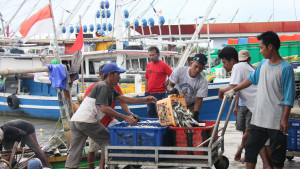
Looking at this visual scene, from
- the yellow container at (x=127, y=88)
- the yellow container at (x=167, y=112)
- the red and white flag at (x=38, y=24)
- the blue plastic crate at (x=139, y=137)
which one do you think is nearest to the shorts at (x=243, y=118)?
the yellow container at (x=167, y=112)

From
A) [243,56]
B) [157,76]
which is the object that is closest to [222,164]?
[243,56]

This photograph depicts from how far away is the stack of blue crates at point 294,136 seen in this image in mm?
5262

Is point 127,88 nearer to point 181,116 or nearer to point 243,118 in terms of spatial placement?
point 243,118

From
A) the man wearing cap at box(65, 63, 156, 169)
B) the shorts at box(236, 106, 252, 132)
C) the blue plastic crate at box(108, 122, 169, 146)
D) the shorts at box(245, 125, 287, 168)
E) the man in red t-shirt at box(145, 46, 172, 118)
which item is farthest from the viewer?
the man in red t-shirt at box(145, 46, 172, 118)

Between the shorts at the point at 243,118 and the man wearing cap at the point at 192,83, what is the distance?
1.89ft

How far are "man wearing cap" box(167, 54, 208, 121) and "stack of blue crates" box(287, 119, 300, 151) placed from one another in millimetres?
1295

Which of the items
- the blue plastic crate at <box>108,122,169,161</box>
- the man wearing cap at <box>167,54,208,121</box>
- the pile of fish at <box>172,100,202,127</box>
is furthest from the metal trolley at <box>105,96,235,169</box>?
the man wearing cap at <box>167,54,208,121</box>

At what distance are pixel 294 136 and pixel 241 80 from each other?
122 cm

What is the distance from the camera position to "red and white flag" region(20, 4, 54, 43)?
25.0 ft

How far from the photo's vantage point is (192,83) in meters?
5.70

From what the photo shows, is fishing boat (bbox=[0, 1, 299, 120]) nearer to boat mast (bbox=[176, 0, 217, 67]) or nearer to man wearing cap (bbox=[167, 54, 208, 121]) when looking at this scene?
boat mast (bbox=[176, 0, 217, 67])

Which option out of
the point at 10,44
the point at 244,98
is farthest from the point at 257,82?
the point at 10,44

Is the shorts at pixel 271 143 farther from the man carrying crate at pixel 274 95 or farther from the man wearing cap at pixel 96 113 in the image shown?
the man wearing cap at pixel 96 113

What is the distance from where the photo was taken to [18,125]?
6.18 m
